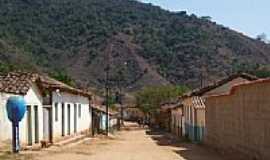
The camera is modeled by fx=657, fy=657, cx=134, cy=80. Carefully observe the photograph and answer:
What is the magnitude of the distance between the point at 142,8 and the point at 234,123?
108011 millimetres

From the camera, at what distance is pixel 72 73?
101688mm

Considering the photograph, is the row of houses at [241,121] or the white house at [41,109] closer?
the row of houses at [241,121]

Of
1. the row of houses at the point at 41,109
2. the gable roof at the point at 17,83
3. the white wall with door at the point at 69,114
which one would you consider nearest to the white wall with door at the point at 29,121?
the row of houses at the point at 41,109

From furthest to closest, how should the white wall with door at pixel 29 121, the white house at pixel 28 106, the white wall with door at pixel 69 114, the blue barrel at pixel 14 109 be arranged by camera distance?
the white wall with door at pixel 69 114, the white house at pixel 28 106, the white wall with door at pixel 29 121, the blue barrel at pixel 14 109

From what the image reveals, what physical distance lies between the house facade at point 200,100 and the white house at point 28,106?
1085 cm

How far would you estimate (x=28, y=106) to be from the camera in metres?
29.0

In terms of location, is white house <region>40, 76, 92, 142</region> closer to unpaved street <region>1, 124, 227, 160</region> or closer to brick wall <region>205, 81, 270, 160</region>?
unpaved street <region>1, 124, 227, 160</region>

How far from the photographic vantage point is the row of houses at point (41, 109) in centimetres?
2561

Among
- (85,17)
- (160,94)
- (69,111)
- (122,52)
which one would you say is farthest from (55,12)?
(69,111)

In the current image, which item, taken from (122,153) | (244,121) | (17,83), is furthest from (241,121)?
(17,83)

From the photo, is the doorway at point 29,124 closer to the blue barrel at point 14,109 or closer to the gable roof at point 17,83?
the gable roof at point 17,83

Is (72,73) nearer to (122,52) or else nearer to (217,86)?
(122,52)

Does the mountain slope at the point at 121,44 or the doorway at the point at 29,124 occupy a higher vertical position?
the mountain slope at the point at 121,44

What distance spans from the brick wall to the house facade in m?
9.09
